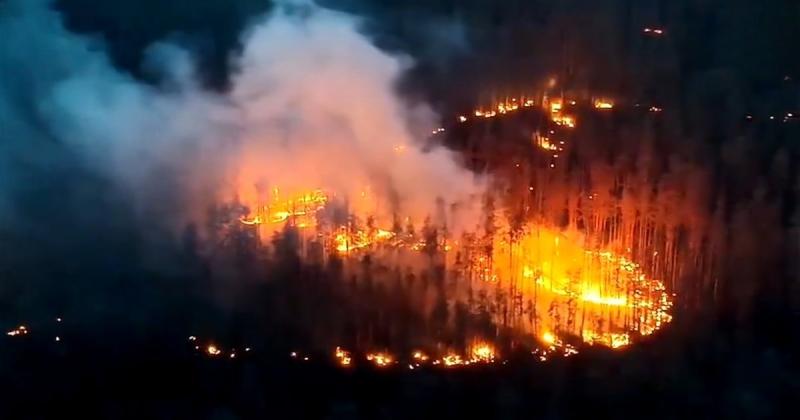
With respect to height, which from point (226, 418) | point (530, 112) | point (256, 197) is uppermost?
point (530, 112)

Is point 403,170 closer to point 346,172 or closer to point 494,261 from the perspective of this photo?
point 346,172

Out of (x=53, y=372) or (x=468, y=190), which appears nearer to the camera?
(x=53, y=372)

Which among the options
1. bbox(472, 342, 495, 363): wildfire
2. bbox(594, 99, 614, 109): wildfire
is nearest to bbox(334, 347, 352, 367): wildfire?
bbox(472, 342, 495, 363): wildfire

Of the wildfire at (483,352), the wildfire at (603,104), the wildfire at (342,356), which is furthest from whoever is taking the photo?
the wildfire at (603,104)

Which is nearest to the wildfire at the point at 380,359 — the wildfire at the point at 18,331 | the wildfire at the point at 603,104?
the wildfire at the point at 18,331

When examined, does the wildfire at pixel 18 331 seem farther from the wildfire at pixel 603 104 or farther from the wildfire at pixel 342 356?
the wildfire at pixel 603 104

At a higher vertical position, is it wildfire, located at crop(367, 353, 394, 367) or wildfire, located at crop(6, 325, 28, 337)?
wildfire, located at crop(6, 325, 28, 337)

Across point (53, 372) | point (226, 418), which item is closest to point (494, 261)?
point (226, 418)

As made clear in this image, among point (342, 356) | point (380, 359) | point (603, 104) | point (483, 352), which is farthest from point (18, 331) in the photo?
point (603, 104)

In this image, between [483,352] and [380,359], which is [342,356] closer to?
[380,359]

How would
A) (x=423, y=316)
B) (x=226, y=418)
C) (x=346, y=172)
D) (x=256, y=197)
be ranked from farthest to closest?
1. (x=346, y=172)
2. (x=256, y=197)
3. (x=423, y=316)
4. (x=226, y=418)

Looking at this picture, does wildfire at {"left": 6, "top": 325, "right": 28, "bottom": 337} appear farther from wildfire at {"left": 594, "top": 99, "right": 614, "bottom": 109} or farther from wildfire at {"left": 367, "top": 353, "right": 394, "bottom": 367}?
wildfire at {"left": 594, "top": 99, "right": 614, "bottom": 109}
